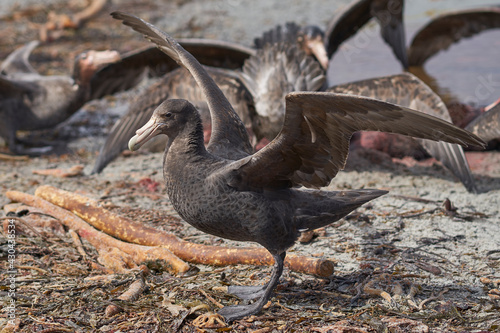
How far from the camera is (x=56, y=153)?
24.7 feet

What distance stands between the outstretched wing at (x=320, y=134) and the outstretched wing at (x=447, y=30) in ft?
19.3

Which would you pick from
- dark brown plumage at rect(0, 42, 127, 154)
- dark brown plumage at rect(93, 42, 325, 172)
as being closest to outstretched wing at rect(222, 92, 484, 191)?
dark brown plumage at rect(93, 42, 325, 172)

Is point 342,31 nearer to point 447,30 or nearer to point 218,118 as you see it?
point 447,30

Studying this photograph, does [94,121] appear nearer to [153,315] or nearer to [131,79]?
[131,79]

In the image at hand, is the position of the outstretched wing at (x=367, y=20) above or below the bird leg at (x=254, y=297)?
above

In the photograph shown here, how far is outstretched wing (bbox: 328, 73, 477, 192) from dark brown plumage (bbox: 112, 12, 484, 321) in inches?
83.7

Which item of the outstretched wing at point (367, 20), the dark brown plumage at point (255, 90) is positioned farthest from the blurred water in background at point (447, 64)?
the dark brown plumage at point (255, 90)

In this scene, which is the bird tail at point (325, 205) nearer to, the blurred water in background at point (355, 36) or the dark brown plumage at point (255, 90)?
the dark brown plumage at point (255, 90)

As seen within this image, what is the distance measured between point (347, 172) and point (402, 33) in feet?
12.1

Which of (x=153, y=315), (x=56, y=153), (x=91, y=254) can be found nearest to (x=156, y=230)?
(x=91, y=254)

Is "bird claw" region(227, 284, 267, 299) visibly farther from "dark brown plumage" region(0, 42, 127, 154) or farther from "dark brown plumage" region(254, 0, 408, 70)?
"dark brown plumage" region(0, 42, 127, 154)

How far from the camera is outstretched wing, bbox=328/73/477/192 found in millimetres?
5715

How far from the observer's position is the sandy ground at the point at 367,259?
12.0ft

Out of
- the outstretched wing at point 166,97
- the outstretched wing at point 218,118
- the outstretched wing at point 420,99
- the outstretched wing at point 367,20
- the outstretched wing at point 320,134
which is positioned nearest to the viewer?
the outstretched wing at point 320,134
